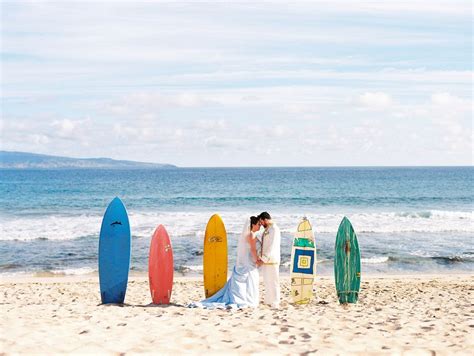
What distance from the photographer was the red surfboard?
8.91m

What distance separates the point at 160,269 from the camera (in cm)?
909

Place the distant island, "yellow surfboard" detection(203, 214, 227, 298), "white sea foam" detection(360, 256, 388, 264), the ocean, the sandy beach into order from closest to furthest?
1. the sandy beach
2. "yellow surfboard" detection(203, 214, 227, 298)
3. the ocean
4. "white sea foam" detection(360, 256, 388, 264)
5. the distant island

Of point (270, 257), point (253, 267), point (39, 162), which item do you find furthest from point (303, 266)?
point (39, 162)

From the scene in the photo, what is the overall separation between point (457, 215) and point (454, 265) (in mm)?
14344

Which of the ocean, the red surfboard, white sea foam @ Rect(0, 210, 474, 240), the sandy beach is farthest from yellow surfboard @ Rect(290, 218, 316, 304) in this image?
white sea foam @ Rect(0, 210, 474, 240)

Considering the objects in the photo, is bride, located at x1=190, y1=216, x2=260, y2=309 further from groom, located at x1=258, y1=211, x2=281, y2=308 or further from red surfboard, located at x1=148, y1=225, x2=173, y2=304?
red surfboard, located at x1=148, y1=225, x2=173, y2=304

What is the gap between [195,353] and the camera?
18.4ft

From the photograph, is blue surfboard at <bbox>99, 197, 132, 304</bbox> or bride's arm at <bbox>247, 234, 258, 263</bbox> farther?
blue surfboard at <bbox>99, 197, 132, 304</bbox>

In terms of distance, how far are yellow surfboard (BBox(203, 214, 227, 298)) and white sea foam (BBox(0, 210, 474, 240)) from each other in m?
10.3

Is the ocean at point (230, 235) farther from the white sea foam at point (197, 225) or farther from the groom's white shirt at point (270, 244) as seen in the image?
the groom's white shirt at point (270, 244)

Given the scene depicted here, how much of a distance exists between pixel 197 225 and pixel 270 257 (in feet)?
48.6

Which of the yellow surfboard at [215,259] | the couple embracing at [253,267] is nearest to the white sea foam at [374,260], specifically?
the yellow surfboard at [215,259]

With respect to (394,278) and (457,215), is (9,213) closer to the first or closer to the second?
(457,215)

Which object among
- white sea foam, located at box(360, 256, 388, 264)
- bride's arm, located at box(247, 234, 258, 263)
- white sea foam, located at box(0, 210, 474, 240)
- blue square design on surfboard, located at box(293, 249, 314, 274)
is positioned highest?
bride's arm, located at box(247, 234, 258, 263)
